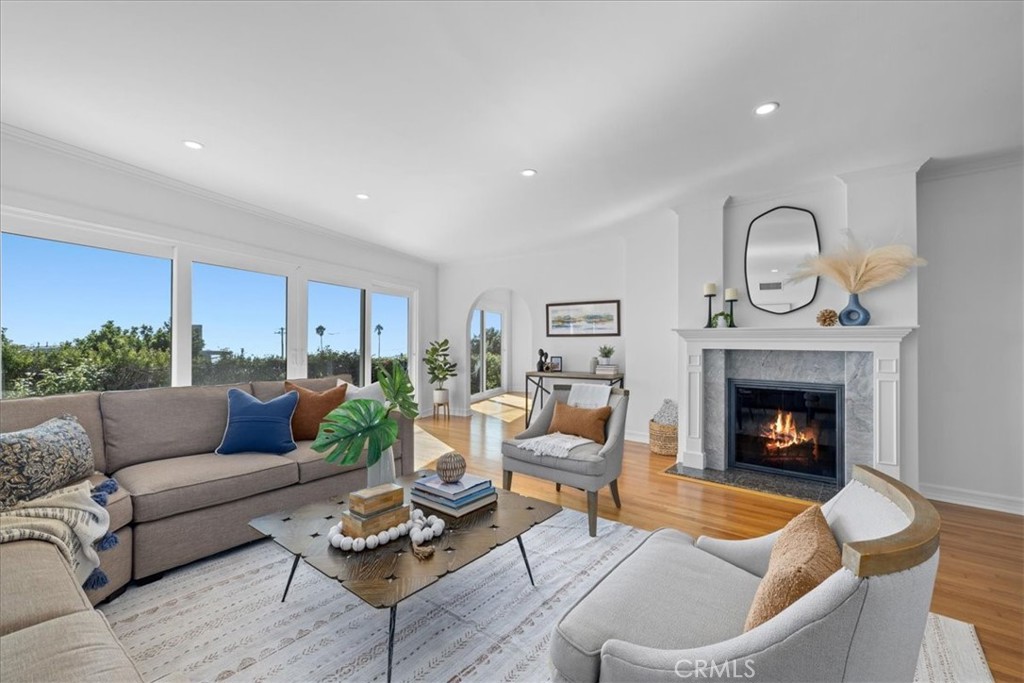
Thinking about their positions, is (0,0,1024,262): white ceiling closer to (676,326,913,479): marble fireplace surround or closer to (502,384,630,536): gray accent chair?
(676,326,913,479): marble fireplace surround

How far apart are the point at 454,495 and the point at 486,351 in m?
6.27

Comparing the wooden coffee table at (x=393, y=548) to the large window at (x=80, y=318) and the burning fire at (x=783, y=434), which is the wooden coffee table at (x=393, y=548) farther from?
the burning fire at (x=783, y=434)

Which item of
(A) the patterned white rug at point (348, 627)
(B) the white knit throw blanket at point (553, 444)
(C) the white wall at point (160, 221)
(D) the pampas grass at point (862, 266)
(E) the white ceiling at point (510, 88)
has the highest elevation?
(E) the white ceiling at point (510, 88)

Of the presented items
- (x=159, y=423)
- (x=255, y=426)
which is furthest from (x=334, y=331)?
(x=159, y=423)

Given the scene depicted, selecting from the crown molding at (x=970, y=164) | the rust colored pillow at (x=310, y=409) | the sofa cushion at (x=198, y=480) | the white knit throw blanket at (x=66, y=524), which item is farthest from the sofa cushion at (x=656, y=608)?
the crown molding at (x=970, y=164)

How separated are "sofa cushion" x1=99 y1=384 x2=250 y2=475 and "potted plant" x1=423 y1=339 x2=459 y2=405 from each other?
11.2 feet

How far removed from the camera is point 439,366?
244 inches

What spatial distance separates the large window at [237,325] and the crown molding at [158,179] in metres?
0.58

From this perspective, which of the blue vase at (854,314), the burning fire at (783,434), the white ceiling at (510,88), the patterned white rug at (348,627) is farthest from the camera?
the burning fire at (783,434)

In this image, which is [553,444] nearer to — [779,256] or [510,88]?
[510,88]

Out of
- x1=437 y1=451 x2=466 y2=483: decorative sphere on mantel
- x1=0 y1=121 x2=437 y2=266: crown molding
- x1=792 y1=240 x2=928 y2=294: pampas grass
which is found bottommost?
x1=437 y1=451 x2=466 y2=483: decorative sphere on mantel

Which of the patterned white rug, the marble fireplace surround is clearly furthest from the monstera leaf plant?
the marble fireplace surround

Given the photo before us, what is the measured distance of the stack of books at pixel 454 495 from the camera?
190 cm

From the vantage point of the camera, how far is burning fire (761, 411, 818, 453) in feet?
12.0
